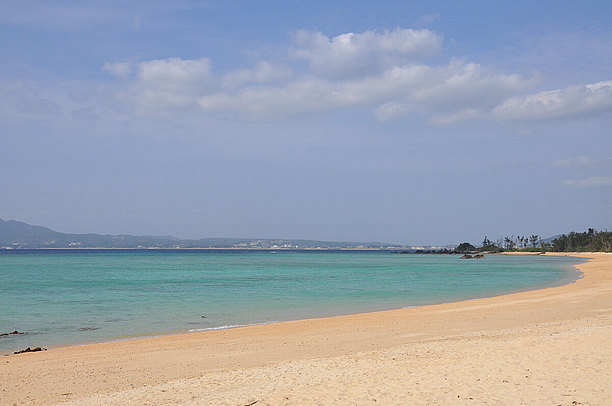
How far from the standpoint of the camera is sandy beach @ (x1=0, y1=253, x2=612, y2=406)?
26.2 ft

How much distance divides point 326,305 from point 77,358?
49.4 ft

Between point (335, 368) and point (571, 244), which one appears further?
point (571, 244)

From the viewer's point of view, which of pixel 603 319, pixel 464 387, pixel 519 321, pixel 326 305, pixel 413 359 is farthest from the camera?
pixel 326 305

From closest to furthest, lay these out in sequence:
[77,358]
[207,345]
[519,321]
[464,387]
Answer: [464,387] → [77,358] → [207,345] → [519,321]

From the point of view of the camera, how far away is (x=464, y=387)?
8.16 m

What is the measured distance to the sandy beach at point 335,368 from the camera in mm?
8000

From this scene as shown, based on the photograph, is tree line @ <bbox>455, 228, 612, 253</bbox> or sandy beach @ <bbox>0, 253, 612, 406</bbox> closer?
sandy beach @ <bbox>0, 253, 612, 406</bbox>

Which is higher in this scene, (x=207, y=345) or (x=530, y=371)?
(x=530, y=371)

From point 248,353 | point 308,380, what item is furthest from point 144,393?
point 248,353

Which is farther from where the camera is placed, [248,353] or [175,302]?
[175,302]

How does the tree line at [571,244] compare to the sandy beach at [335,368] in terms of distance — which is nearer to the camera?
the sandy beach at [335,368]

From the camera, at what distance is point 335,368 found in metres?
9.98

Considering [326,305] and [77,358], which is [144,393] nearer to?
[77,358]

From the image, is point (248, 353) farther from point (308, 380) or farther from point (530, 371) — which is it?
point (530, 371)
